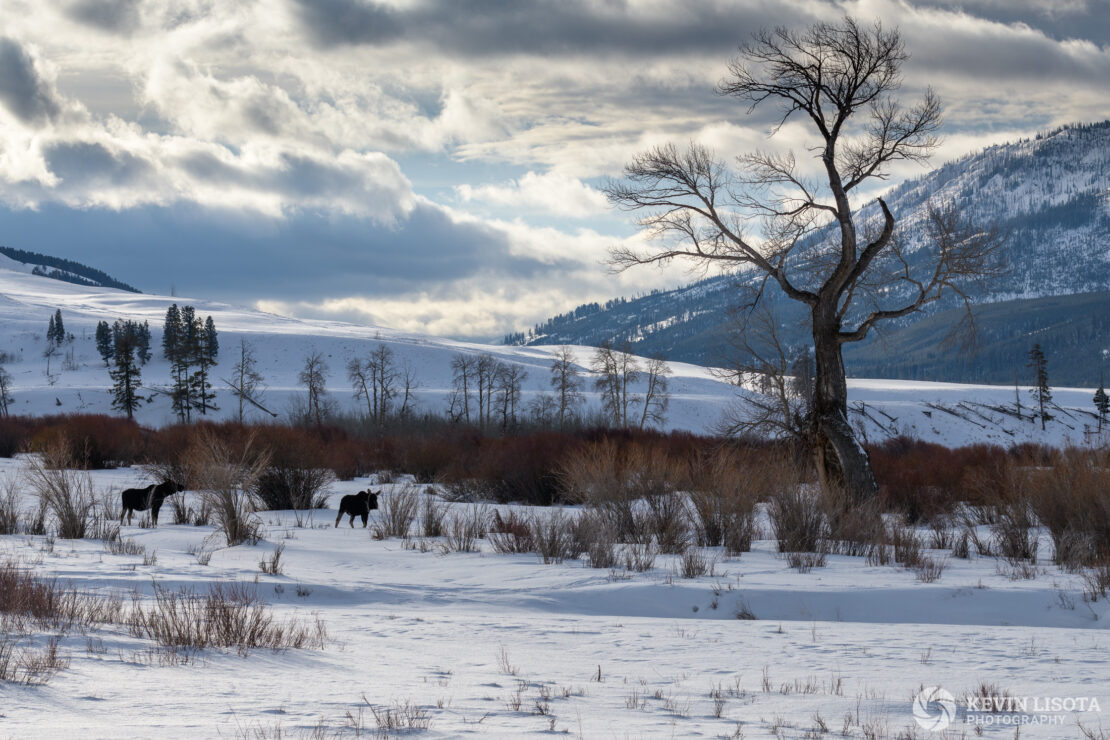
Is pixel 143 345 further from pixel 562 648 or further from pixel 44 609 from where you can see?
pixel 562 648

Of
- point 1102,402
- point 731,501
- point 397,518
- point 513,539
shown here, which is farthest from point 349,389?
point 731,501

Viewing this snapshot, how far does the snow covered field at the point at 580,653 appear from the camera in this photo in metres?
4.42

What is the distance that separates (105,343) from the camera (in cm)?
11438

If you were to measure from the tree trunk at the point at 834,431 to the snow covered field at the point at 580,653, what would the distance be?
5045 mm

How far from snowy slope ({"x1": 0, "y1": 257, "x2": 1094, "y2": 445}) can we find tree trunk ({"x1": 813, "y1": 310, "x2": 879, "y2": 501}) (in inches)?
1626

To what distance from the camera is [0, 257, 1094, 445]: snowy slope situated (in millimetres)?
82050

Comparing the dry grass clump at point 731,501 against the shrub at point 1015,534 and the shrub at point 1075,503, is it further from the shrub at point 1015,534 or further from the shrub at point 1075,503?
the shrub at point 1075,503

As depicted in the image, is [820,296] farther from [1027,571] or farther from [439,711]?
[439,711]

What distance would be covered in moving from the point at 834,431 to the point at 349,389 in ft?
290

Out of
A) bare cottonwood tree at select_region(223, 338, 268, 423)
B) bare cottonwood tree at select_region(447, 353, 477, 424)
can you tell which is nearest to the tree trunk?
bare cottonwood tree at select_region(223, 338, 268, 423)

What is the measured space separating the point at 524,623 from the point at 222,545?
801 centimetres

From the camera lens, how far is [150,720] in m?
4.05

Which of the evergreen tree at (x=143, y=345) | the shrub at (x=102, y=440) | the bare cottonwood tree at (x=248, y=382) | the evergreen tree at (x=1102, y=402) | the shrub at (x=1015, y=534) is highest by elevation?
the evergreen tree at (x=143, y=345)

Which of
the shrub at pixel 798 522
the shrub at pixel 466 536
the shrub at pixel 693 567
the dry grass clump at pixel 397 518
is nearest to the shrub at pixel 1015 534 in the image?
the shrub at pixel 798 522
